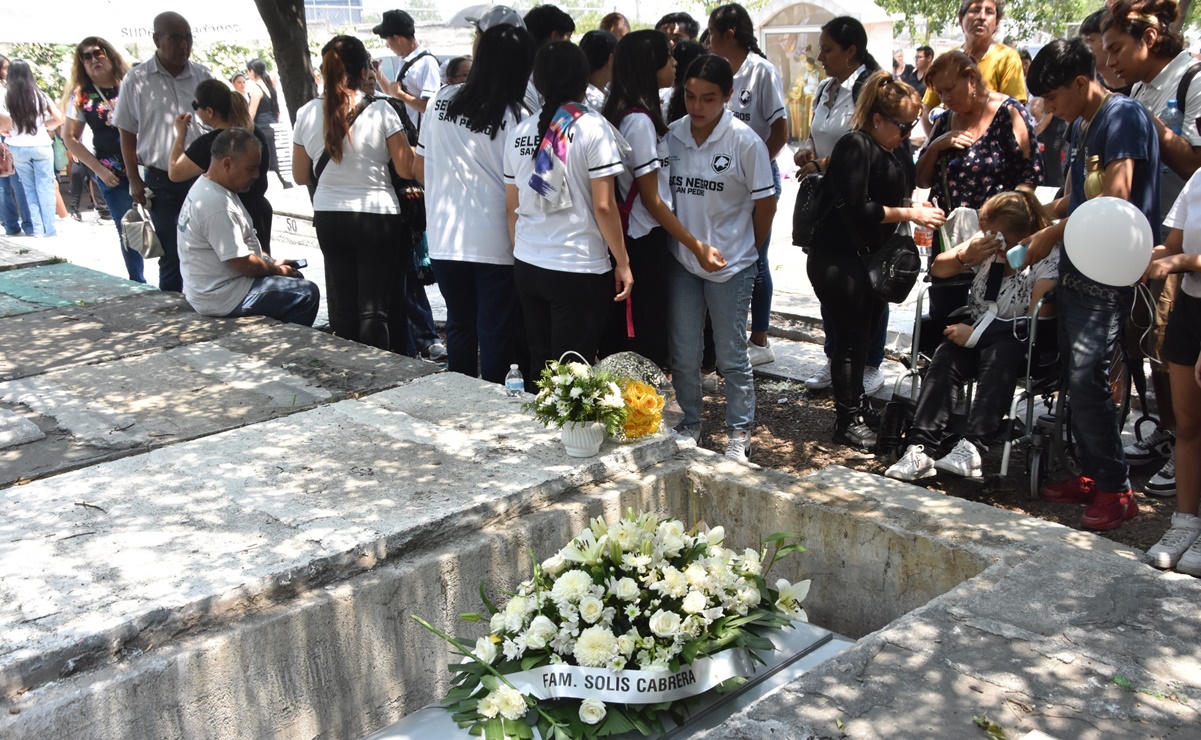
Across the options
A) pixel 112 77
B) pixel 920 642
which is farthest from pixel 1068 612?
pixel 112 77

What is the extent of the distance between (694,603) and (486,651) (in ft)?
2.08

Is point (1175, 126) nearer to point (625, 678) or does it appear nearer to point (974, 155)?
point (974, 155)

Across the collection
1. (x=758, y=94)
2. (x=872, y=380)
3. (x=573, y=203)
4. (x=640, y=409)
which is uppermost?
(x=758, y=94)

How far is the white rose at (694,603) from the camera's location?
3068 millimetres

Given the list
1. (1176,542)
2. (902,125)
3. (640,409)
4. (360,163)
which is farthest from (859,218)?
(360,163)

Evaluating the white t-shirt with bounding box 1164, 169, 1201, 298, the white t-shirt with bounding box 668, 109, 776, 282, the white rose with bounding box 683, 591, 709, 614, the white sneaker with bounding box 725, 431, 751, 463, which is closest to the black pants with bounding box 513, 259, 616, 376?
the white t-shirt with bounding box 668, 109, 776, 282

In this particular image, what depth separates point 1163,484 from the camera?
478cm

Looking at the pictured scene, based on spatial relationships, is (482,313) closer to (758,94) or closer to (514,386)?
(514,386)

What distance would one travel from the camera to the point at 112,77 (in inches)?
312

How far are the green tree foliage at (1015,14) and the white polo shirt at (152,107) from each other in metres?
19.5

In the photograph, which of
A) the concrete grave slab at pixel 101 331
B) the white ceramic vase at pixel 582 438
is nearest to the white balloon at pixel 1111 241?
the white ceramic vase at pixel 582 438

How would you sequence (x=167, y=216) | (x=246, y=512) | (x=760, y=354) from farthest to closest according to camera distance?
(x=167, y=216) → (x=760, y=354) → (x=246, y=512)

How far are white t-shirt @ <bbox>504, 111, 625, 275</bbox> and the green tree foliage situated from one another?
20.6 metres

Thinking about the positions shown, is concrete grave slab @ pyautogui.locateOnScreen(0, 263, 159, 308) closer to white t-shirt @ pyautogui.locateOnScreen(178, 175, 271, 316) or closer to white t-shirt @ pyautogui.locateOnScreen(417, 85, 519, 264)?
white t-shirt @ pyautogui.locateOnScreen(178, 175, 271, 316)
